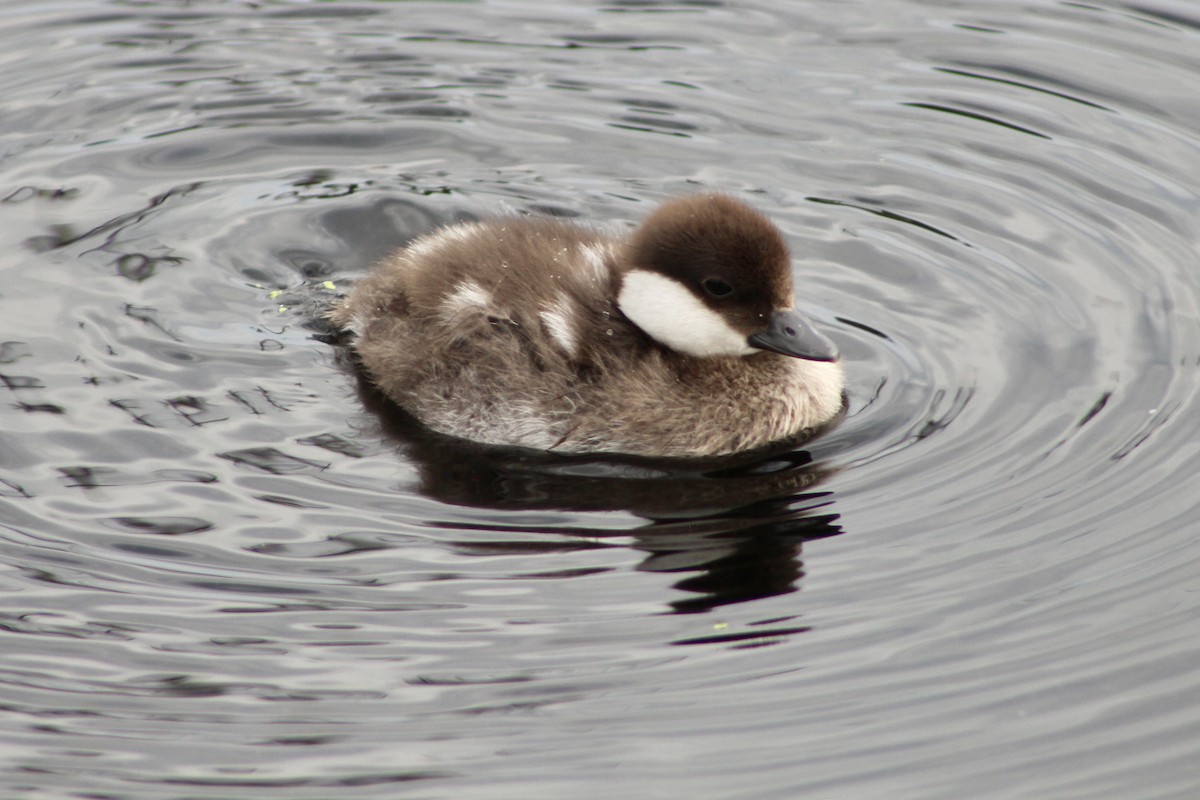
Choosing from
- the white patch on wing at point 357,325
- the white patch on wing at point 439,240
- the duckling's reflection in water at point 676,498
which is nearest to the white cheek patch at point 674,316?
the duckling's reflection in water at point 676,498

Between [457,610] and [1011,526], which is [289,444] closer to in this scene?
[457,610]

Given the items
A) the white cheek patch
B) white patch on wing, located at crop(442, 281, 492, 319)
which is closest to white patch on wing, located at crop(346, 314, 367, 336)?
white patch on wing, located at crop(442, 281, 492, 319)

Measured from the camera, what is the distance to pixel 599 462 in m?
6.94

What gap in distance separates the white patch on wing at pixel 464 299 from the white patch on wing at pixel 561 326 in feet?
0.93

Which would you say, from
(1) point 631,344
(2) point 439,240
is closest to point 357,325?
(2) point 439,240

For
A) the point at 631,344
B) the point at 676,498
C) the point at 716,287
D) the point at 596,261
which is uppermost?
the point at 596,261

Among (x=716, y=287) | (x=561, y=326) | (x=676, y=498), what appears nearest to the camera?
(x=676, y=498)

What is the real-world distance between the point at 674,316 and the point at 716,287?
22 centimetres

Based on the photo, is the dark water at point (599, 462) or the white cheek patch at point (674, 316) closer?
the dark water at point (599, 462)

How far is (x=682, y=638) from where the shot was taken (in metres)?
5.62

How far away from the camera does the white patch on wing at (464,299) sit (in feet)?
23.4

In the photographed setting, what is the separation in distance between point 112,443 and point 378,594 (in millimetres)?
1719

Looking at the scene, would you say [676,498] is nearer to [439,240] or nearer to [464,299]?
[464,299]

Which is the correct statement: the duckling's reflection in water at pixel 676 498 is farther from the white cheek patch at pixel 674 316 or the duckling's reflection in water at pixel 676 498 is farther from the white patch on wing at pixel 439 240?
the white patch on wing at pixel 439 240
